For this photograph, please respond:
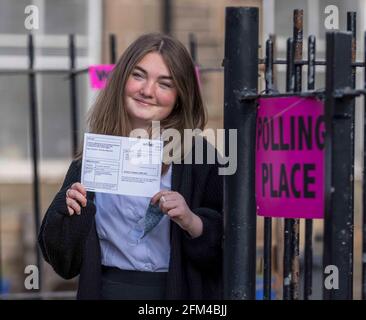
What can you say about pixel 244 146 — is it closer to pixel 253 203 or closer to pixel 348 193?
pixel 253 203

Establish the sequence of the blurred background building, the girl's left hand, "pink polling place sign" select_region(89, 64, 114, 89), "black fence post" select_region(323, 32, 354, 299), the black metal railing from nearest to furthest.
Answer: "black fence post" select_region(323, 32, 354, 299) → the black metal railing → the girl's left hand → "pink polling place sign" select_region(89, 64, 114, 89) → the blurred background building

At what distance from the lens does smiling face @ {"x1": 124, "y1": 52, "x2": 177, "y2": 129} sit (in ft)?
8.89

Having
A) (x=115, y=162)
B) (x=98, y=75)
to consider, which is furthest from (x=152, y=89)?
(x=98, y=75)

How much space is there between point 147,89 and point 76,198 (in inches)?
15.0

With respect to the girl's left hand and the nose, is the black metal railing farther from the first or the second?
the nose

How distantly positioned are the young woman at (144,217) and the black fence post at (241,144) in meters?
0.19

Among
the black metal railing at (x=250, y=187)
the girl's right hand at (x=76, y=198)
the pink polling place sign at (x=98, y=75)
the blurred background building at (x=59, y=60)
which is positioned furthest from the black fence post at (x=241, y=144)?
the blurred background building at (x=59, y=60)

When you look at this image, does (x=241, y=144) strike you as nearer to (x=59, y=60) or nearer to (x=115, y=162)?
(x=115, y=162)

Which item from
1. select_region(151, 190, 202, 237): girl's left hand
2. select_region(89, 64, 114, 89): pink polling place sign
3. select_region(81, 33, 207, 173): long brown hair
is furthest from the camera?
select_region(89, 64, 114, 89): pink polling place sign

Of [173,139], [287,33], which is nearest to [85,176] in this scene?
[173,139]

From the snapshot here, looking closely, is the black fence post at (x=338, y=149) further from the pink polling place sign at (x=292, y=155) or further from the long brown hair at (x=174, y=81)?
the long brown hair at (x=174, y=81)

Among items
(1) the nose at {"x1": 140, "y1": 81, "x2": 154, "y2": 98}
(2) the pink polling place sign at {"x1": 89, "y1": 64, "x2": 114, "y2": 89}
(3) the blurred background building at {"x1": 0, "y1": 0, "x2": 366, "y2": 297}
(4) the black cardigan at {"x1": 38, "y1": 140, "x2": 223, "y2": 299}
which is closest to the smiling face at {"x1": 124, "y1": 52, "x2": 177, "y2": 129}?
(1) the nose at {"x1": 140, "y1": 81, "x2": 154, "y2": 98}

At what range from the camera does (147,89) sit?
2693mm

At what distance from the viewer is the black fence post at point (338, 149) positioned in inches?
83.5
